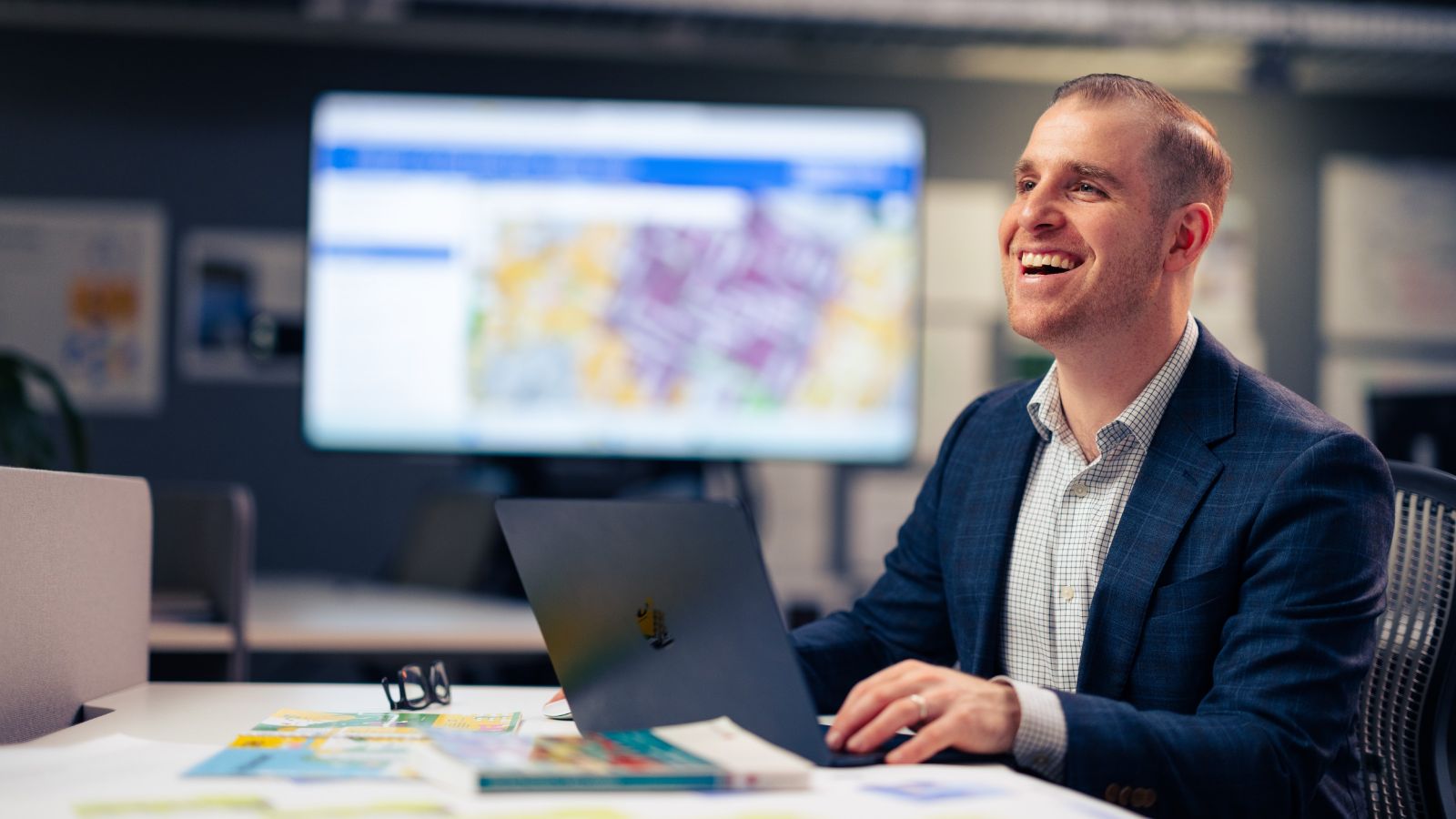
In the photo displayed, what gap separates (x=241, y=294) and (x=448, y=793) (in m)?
3.43

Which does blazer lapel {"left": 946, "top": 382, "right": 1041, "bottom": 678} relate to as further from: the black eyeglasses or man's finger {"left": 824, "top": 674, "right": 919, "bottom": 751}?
the black eyeglasses

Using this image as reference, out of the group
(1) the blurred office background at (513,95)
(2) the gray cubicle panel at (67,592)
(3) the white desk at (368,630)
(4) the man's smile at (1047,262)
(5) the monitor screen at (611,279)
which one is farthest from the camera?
(1) the blurred office background at (513,95)

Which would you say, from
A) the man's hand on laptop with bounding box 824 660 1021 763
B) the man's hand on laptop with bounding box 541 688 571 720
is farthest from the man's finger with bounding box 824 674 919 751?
the man's hand on laptop with bounding box 541 688 571 720

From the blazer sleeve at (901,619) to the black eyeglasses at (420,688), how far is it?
16.0 inches

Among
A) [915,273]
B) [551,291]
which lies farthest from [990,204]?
[551,291]

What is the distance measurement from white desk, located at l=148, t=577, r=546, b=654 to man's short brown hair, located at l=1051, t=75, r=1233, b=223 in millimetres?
1290

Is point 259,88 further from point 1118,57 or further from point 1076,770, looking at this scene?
point 1076,770

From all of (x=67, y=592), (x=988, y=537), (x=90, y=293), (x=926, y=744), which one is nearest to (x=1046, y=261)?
(x=988, y=537)

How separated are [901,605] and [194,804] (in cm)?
99

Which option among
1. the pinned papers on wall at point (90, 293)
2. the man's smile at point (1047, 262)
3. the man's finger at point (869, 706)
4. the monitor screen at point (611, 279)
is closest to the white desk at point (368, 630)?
the monitor screen at point (611, 279)

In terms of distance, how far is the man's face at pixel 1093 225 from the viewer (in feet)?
4.90

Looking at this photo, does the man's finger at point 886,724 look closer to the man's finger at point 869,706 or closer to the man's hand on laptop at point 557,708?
the man's finger at point 869,706

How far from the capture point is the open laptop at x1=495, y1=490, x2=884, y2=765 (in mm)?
1088

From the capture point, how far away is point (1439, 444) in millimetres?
3078
